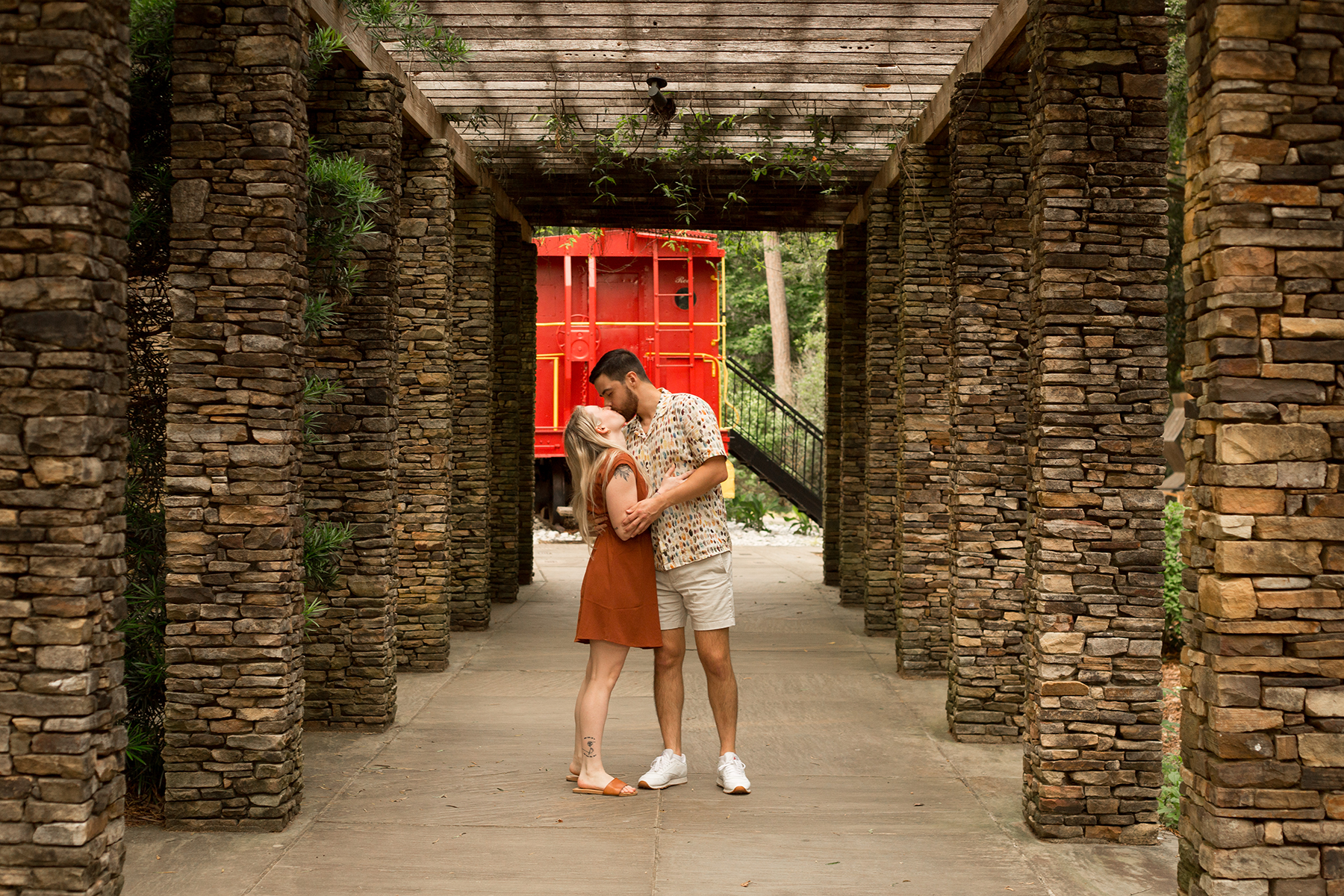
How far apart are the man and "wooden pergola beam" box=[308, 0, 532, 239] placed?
2.18m

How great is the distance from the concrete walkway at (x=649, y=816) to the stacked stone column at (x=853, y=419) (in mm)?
3448

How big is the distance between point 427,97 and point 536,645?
4.25 metres

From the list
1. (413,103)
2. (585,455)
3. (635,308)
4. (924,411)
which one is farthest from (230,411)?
(635,308)

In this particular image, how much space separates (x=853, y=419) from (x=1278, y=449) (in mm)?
8140

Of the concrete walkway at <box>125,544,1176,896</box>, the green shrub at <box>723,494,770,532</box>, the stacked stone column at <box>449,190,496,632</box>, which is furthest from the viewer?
the green shrub at <box>723,494,770,532</box>

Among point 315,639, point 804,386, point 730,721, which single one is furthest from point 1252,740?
point 804,386

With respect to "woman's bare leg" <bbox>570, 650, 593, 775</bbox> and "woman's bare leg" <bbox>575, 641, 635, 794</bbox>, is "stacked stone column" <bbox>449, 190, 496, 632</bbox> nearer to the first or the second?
"woman's bare leg" <bbox>570, 650, 593, 775</bbox>

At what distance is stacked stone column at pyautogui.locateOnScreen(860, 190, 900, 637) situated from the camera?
31.5ft

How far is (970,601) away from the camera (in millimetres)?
6770

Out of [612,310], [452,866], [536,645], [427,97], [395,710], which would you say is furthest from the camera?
[612,310]

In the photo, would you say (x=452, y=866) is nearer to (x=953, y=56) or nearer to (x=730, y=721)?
(x=730, y=721)

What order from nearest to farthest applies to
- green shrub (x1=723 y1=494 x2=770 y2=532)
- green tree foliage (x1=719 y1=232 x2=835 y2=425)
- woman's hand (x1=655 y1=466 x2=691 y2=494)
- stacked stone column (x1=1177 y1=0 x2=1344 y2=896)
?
stacked stone column (x1=1177 y1=0 x2=1344 y2=896) < woman's hand (x1=655 y1=466 x2=691 y2=494) < green shrub (x1=723 y1=494 x2=770 y2=532) < green tree foliage (x1=719 y1=232 x2=835 y2=425)

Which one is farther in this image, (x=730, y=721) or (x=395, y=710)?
(x=395, y=710)

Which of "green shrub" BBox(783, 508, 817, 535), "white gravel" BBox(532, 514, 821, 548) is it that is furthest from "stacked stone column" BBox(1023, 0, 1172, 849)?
"green shrub" BBox(783, 508, 817, 535)
